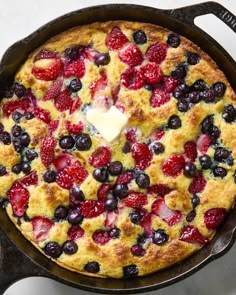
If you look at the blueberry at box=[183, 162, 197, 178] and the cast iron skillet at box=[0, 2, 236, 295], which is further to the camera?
the blueberry at box=[183, 162, 197, 178]

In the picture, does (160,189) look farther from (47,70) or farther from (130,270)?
(47,70)

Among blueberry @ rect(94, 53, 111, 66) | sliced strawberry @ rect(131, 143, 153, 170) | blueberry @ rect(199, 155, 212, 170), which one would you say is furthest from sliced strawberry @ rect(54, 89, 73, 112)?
blueberry @ rect(199, 155, 212, 170)

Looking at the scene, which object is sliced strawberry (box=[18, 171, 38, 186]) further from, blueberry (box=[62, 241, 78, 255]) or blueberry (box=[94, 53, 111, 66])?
blueberry (box=[94, 53, 111, 66])

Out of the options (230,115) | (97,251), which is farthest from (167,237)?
(230,115)

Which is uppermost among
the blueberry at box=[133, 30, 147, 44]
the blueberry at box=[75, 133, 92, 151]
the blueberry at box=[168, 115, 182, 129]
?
the blueberry at box=[133, 30, 147, 44]

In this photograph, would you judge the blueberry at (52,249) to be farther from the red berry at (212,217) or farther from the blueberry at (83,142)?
the red berry at (212,217)

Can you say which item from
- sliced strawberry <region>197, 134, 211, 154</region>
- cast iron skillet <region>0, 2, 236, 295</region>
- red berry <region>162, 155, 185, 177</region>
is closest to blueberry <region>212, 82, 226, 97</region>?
cast iron skillet <region>0, 2, 236, 295</region>

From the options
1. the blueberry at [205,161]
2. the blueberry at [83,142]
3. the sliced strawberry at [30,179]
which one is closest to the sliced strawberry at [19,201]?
the sliced strawberry at [30,179]

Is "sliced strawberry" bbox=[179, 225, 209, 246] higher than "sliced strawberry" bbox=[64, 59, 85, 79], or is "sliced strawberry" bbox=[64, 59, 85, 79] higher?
"sliced strawberry" bbox=[64, 59, 85, 79]
